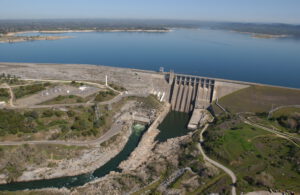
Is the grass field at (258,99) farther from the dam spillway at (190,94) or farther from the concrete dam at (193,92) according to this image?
the dam spillway at (190,94)

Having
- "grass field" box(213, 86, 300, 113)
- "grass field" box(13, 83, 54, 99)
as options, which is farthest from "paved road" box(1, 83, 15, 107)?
"grass field" box(213, 86, 300, 113)

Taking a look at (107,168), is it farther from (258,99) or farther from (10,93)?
(258,99)

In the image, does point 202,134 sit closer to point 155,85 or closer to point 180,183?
point 180,183

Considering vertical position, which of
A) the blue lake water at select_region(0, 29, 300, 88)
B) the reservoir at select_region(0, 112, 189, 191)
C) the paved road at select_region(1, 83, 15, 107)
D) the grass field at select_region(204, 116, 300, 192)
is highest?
the blue lake water at select_region(0, 29, 300, 88)

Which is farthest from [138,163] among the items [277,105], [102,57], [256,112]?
[102,57]

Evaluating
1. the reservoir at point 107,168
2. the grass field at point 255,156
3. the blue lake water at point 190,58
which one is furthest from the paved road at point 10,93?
the blue lake water at point 190,58

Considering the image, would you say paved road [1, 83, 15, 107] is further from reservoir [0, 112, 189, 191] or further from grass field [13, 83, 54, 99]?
reservoir [0, 112, 189, 191]
